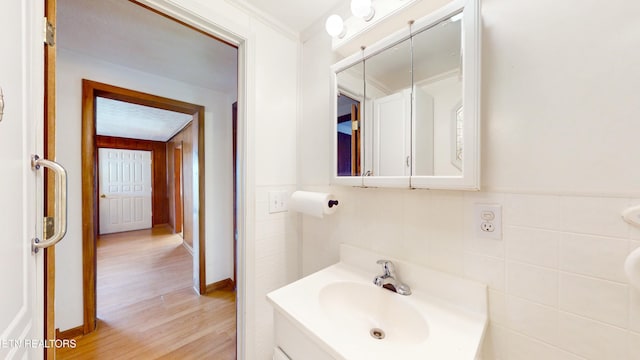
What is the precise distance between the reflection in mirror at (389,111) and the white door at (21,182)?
1074 mm

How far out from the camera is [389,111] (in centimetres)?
94

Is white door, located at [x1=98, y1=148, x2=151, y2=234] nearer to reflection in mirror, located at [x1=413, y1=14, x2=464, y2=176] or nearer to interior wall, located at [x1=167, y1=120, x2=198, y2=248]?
interior wall, located at [x1=167, y1=120, x2=198, y2=248]

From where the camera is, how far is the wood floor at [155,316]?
5.02 ft

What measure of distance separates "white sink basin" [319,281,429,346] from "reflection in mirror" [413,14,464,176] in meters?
0.50

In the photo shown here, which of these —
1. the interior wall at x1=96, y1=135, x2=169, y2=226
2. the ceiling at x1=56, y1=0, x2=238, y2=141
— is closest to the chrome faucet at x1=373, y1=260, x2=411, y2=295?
the ceiling at x1=56, y1=0, x2=238, y2=141

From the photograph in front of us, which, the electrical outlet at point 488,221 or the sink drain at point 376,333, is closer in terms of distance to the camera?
the electrical outlet at point 488,221

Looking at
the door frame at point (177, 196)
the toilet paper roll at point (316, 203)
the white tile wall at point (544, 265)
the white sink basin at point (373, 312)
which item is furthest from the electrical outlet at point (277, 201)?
the door frame at point (177, 196)

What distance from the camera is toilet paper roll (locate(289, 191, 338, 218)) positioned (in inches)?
42.4

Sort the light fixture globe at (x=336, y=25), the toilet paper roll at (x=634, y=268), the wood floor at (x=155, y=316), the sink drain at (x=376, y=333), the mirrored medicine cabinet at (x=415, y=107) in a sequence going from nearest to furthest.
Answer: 1. the toilet paper roll at (x=634, y=268)
2. the mirrored medicine cabinet at (x=415, y=107)
3. the sink drain at (x=376, y=333)
4. the light fixture globe at (x=336, y=25)
5. the wood floor at (x=155, y=316)

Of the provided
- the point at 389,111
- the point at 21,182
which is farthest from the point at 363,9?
the point at 21,182

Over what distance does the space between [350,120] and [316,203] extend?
46 centimetres

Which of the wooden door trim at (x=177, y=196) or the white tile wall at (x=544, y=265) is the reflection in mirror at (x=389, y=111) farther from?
the wooden door trim at (x=177, y=196)

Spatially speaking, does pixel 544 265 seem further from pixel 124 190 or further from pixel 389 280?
pixel 124 190

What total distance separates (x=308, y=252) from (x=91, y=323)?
6.14ft
